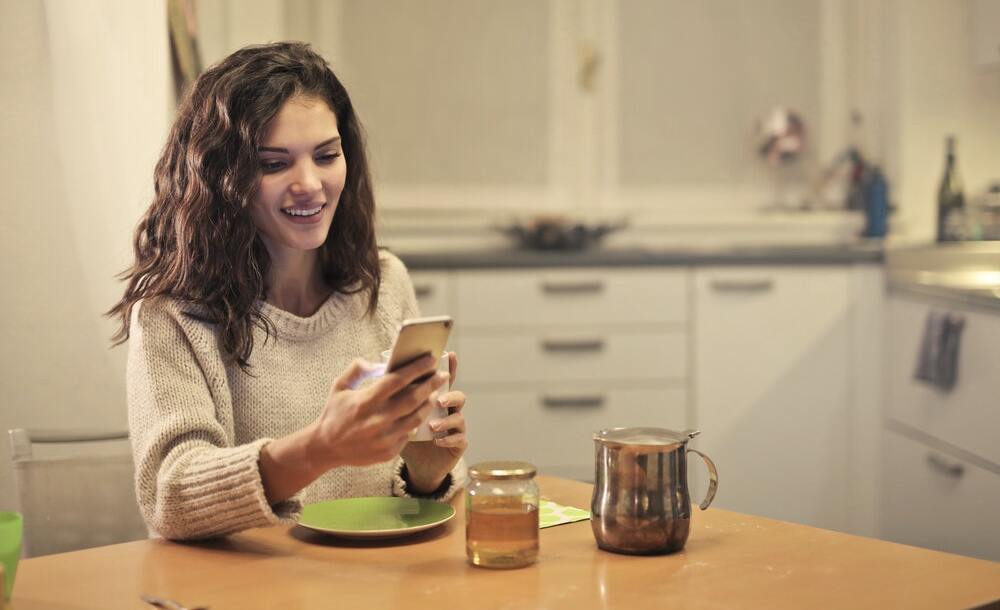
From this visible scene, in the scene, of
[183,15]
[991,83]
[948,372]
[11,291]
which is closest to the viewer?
[11,291]

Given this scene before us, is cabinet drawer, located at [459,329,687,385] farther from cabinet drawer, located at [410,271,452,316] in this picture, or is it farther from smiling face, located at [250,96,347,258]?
smiling face, located at [250,96,347,258]

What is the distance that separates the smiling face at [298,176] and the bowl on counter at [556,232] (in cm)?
207

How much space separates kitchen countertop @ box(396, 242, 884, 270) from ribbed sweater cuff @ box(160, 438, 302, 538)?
2094mm

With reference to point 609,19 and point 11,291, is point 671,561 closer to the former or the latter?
point 11,291

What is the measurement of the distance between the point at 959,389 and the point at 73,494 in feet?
7.40

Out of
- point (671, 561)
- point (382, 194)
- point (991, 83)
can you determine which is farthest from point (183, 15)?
point (991, 83)

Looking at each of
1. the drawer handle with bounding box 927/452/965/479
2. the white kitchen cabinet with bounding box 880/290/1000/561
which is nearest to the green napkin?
the white kitchen cabinet with bounding box 880/290/1000/561

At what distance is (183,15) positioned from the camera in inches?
99.7

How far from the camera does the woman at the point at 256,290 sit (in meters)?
1.48

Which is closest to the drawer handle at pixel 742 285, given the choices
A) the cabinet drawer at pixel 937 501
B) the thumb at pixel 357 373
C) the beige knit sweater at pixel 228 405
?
the cabinet drawer at pixel 937 501

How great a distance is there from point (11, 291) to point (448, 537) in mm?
982

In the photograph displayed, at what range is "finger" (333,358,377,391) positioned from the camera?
4.03 ft

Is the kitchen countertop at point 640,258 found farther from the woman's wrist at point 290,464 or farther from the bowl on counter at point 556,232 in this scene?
the woman's wrist at point 290,464

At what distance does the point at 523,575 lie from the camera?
1191 millimetres
